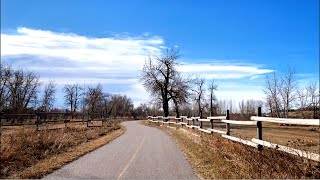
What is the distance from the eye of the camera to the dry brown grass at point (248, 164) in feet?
27.5

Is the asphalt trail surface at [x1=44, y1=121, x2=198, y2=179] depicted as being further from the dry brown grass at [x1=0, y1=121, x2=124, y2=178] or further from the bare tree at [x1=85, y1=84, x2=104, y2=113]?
the bare tree at [x1=85, y1=84, x2=104, y2=113]

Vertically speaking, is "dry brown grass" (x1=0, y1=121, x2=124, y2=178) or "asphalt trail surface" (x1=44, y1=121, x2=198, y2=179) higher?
"dry brown grass" (x1=0, y1=121, x2=124, y2=178)

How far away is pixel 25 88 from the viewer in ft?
266

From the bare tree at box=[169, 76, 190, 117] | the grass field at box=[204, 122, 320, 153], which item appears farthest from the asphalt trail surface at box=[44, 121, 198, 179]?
the bare tree at box=[169, 76, 190, 117]

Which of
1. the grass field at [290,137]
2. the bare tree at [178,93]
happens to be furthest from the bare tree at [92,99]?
the grass field at [290,137]

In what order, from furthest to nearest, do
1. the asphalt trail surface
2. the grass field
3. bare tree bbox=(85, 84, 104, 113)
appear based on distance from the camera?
1. bare tree bbox=(85, 84, 104, 113)
2. the grass field
3. the asphalt trail surface

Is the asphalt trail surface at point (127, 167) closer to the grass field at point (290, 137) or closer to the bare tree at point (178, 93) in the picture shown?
the grass field at point (290, 137)

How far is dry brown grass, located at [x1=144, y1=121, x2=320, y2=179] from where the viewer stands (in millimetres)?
8375

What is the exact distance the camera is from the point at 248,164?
33.3 feet

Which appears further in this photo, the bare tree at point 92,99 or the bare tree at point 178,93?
the bare tree at point 92,99

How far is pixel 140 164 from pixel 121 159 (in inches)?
61.8

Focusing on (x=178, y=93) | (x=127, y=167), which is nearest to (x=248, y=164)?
(x=127, y=167)

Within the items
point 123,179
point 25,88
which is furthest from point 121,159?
point 25,88

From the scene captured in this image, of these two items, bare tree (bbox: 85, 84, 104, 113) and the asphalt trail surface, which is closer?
the asphalt trail surface
